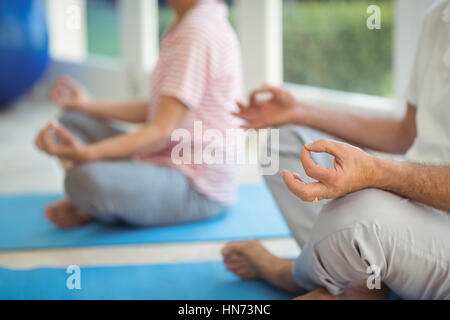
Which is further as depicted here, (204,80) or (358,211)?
(204,80)

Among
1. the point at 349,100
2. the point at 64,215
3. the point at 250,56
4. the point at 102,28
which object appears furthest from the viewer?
the point at 102,28

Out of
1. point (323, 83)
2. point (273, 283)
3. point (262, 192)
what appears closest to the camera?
point (273, 283)

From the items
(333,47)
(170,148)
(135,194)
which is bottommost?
(135,194)

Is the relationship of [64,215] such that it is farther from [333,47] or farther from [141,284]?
[333,47]

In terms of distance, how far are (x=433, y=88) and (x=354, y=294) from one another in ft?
1.31

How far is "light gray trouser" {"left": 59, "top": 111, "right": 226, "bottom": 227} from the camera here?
164cm

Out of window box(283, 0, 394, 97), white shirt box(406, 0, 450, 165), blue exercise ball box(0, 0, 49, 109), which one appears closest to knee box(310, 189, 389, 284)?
white shirt box(406, 0, 450, 165)

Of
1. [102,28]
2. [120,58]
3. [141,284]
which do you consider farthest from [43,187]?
[102,28]

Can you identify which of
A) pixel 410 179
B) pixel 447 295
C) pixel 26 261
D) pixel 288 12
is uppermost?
pixel 288 12

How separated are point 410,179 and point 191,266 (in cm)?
65

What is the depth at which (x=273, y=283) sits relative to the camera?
49.4 inches

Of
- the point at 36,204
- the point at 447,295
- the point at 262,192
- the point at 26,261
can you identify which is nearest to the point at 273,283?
the point at 447,295

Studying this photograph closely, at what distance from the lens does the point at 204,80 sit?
1630 mm
